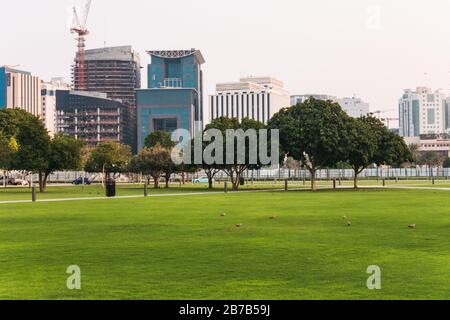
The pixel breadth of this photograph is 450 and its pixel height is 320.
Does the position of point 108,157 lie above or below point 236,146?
below

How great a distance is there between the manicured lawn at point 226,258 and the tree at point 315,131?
43.1 m

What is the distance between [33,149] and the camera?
72812 mm

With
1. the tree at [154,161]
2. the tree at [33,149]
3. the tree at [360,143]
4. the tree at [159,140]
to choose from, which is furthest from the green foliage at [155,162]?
the tree at [159,140]

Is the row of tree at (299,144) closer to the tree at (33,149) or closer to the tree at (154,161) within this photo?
the tree at (33,149)

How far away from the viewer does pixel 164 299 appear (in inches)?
404

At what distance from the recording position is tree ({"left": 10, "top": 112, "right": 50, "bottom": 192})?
71.5 m

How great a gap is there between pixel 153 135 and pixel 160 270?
124 metres

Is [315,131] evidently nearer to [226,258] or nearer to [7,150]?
[7,150]

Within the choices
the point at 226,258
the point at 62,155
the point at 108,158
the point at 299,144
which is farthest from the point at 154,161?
the point at 226,258

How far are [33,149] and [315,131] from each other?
101 ft

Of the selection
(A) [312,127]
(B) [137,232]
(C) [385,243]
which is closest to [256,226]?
(B) [137,232]

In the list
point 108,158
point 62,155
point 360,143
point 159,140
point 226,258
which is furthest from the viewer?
point 159,140

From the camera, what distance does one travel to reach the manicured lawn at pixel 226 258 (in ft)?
36.1

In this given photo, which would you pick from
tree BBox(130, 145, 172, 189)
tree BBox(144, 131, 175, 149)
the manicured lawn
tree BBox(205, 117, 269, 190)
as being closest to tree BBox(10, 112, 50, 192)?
tree BBox(130, 145, 172, 189)
